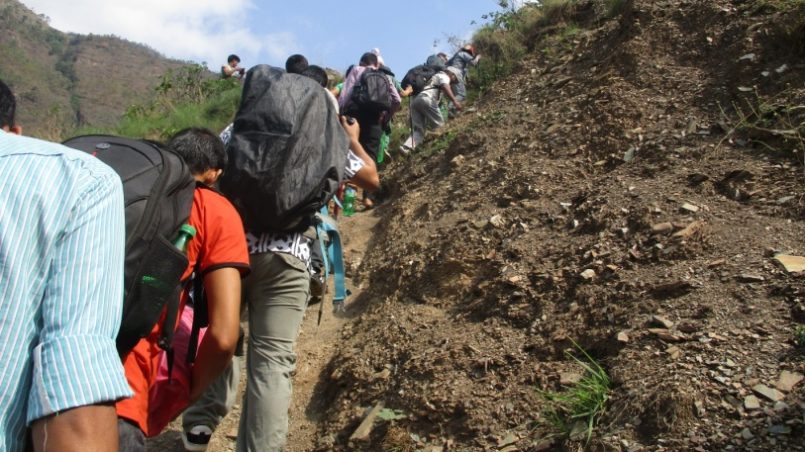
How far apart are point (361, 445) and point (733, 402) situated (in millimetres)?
1669

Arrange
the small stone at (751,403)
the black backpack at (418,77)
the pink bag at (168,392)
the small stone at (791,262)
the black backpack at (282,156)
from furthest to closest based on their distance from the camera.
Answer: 1. the black backpack at (418,77)
2. the small stone at (791,262)
3. the black backpack at (282,156)
4. the small stone at (751,403)
5. the pink bag at (168,392)

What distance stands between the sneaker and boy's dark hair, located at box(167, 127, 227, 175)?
1.31 meters

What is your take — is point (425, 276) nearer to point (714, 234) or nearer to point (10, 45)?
point (714, 234)

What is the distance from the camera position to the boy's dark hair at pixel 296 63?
16.1 feet

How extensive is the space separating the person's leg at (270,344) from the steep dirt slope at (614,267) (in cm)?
59

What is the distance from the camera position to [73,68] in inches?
2421

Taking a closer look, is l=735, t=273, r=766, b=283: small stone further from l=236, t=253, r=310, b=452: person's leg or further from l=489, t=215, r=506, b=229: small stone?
l=236, t=253, r=310, b=452: person's leg

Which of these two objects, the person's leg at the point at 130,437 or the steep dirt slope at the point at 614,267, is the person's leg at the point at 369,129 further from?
the person's leg at the point at 130,437

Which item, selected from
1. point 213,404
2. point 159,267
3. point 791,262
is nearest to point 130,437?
point 159,267

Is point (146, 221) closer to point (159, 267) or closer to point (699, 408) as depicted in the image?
point (159, 267)

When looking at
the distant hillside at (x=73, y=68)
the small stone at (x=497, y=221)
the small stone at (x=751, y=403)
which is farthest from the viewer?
the distant hillside at (x=73, y=68)

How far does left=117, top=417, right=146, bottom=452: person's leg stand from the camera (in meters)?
1.74

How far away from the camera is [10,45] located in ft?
193

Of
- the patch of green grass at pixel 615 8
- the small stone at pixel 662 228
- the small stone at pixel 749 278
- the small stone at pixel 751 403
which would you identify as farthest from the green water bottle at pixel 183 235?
the patch of green grass at pixel 615 8
